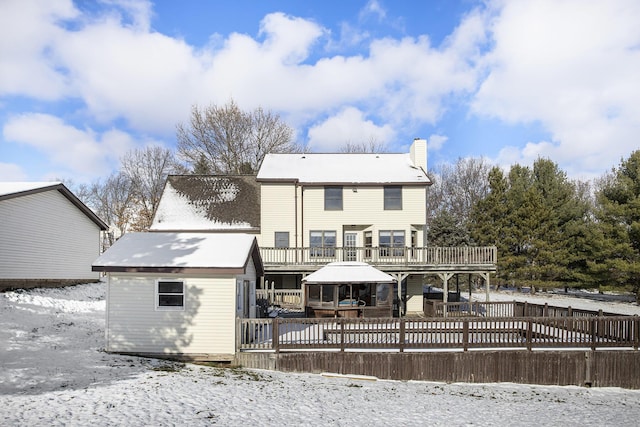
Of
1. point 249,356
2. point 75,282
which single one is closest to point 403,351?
point 249,356

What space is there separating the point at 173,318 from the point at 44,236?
493 inches

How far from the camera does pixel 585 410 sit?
11891 mm

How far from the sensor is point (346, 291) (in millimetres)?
23000

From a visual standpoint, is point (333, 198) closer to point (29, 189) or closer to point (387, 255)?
point (387, 255)

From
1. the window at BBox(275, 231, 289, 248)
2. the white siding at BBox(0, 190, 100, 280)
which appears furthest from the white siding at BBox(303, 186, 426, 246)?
the white siding at BBox(0, 190, 100, 280)

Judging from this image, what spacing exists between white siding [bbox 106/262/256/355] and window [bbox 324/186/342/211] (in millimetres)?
15247

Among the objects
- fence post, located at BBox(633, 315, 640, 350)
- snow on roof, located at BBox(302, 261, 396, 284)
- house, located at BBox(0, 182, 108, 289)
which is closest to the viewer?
fence post, located at BBox(633, 315, 640, 350)

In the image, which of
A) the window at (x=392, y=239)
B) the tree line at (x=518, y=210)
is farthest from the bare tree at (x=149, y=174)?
the window at (x=392, y=239)

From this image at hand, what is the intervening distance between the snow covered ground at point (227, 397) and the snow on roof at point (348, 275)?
24.4 feet

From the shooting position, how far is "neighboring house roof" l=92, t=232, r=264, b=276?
14422mm

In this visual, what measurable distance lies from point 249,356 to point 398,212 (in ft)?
54.5

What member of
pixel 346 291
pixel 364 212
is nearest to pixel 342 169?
pixel 364 212

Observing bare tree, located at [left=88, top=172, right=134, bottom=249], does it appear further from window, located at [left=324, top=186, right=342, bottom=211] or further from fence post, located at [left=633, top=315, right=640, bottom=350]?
fence post, located at [left=633, top=315, right=640, bottom=350]

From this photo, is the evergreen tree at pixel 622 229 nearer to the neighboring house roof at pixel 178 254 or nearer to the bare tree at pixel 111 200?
the neighboring house roof at pixel 178 254
